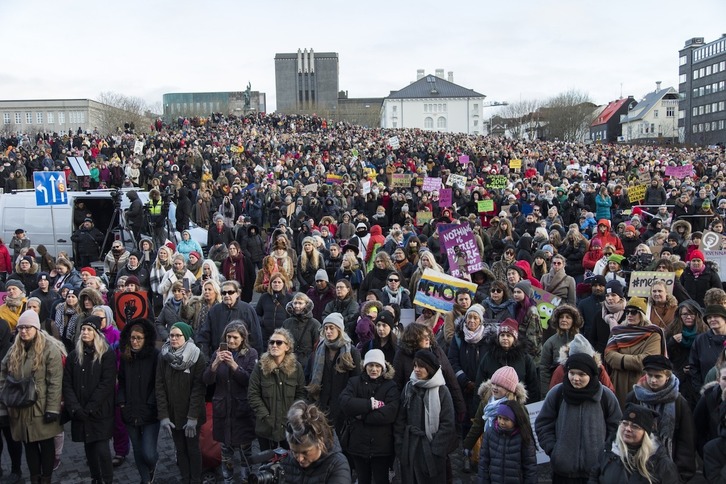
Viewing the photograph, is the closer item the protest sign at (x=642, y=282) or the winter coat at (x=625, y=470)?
the winter coat at (x=625, y=470)

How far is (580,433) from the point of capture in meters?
5.10

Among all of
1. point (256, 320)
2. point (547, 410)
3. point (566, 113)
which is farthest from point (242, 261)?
point (566, 113)

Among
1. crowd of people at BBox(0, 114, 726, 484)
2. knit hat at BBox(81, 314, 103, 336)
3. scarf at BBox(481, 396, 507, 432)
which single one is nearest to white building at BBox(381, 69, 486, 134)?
crowd of people at BBox(0, 114, 726, 484)

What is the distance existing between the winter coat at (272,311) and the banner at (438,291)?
5.18 feet

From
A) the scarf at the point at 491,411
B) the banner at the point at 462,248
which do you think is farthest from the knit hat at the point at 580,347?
the banner at the point at 462,248

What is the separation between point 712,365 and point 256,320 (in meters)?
4.58

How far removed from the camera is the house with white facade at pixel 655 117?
4429 inches

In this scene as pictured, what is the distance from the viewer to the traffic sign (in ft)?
44.1

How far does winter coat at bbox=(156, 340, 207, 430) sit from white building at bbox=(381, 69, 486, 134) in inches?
4182

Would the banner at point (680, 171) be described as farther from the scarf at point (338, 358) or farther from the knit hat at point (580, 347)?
the scarf at point (338, 358)

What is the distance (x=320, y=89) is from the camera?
474 feet

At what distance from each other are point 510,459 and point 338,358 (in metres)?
1.86

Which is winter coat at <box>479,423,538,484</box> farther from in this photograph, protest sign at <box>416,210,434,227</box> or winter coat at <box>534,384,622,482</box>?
protest sign at <box>416,210,434,227</box>

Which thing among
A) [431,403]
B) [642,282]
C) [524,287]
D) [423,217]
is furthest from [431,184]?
[431,403]
